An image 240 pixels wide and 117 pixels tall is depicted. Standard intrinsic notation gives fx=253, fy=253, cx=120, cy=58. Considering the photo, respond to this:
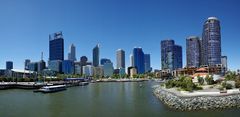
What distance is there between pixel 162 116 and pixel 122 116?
674 centimetres

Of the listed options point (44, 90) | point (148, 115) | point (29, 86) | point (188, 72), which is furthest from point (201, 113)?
point (188, 72)

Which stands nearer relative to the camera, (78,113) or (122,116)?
(122,116)

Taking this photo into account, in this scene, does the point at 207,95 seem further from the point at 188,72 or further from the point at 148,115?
the point at 188,72

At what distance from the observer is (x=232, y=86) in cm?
6594

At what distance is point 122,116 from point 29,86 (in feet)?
313

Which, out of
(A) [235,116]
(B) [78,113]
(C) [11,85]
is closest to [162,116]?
(A) [235,116]

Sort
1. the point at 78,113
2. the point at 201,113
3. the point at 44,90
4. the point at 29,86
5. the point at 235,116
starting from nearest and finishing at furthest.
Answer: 1. the point at 235,116
2. the point at 201,113
3. the point at 78,113
4. the point at 44,90
5. the point at 29,86

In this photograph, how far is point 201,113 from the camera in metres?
42.8

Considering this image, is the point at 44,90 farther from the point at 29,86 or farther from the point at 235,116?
the point at 235,116

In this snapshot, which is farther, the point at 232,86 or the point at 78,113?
the point at 232,86

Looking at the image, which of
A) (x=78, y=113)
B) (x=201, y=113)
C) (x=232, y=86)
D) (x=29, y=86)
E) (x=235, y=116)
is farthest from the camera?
(x=29, y=86)

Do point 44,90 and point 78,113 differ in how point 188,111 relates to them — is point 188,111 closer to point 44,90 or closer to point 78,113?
point 78,113

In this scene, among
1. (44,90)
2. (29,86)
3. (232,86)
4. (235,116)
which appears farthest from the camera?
(29,86)

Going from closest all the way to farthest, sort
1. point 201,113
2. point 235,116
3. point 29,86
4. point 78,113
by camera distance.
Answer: point 235,116, point 201,113, point 78,113, point 29,86
